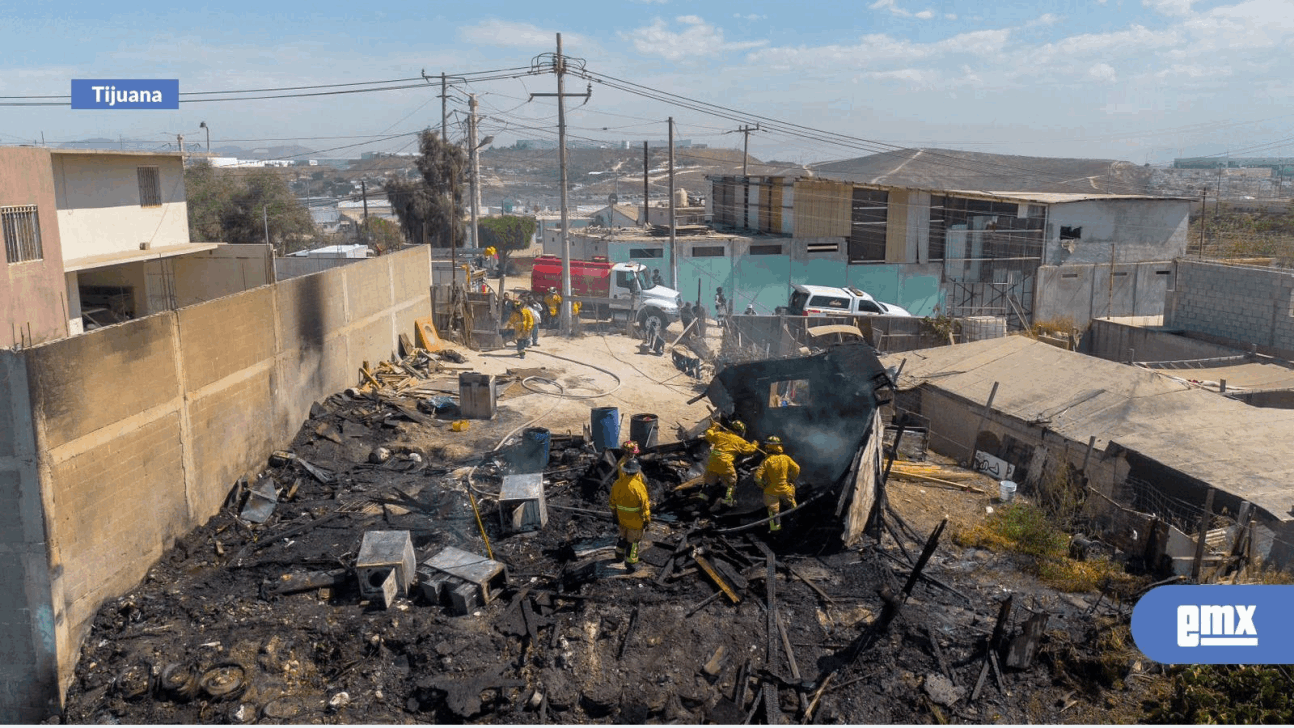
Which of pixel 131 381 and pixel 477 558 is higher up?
pixel 131 381

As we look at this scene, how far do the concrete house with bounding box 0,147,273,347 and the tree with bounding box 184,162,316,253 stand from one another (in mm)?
13392

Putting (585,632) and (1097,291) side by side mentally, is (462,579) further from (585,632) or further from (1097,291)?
(1097,291)

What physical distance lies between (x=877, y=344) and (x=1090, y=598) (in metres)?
12.1

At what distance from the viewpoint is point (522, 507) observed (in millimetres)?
11523

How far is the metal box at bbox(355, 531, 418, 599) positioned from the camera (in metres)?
9.81

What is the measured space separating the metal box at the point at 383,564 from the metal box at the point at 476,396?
6919 mm

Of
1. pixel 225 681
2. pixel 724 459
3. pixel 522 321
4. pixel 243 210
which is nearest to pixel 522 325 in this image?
pixel 522 321

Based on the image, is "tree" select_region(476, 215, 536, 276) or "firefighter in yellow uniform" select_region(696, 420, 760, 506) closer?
"firefighter in yellow uniform" select_region(696, 420, 760, 506)

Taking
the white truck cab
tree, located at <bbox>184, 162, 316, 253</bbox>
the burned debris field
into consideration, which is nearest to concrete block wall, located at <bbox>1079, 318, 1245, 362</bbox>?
the burned debris field

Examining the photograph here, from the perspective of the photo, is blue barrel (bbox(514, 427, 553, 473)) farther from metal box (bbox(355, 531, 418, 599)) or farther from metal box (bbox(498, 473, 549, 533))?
metal box (bbox(355, 531, 418, 599))

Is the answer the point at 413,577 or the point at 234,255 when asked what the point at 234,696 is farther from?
the point at 234,255

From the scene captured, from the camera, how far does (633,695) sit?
8266 mm

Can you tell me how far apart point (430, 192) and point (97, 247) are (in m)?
23.0

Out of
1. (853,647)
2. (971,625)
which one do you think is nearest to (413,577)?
(853,647)
